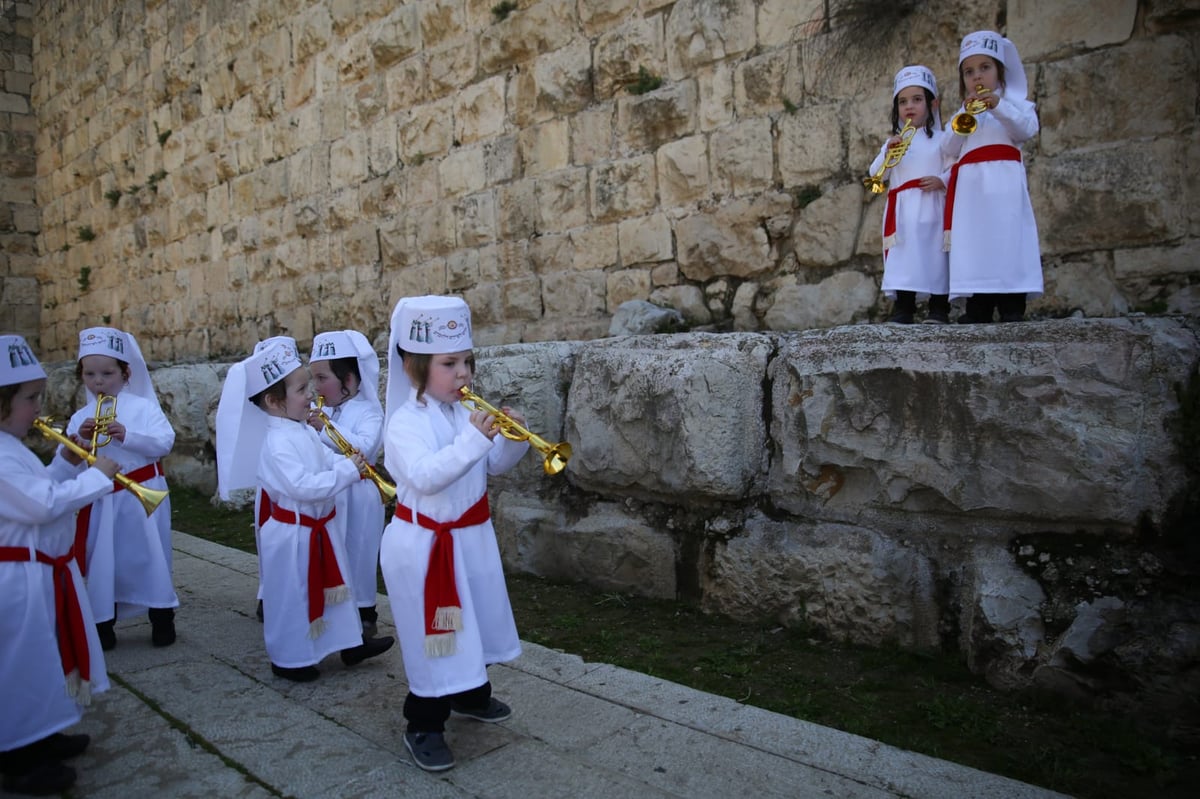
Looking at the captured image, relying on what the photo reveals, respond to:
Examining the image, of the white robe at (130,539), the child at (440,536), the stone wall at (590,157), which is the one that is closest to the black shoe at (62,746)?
the child at (440,536)

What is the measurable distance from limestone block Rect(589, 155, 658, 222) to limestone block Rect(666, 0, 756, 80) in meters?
0.60

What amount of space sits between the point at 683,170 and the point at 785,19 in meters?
1.02

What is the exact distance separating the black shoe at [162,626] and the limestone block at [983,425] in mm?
2859

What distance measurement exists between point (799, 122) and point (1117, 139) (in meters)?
1.60

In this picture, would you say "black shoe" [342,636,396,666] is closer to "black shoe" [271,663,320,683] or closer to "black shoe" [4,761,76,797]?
"black shoe" [271,663,320,683]

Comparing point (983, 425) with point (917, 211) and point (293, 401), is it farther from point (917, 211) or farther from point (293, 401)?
point (293, 401)

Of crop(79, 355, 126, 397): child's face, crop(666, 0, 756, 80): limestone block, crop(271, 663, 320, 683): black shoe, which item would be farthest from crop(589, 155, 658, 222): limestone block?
crop(271, 663, 320, 683): black shoe

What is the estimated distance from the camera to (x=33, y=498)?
113 inches

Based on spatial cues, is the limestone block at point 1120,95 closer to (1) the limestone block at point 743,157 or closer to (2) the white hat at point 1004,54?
(2) the white hat at point 1004,54

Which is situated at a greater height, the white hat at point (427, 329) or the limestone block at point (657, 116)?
the limestone block at point (657, 116)

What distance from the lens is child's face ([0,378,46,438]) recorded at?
306cm

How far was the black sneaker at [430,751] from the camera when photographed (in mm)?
2719

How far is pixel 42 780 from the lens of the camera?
2713 mm

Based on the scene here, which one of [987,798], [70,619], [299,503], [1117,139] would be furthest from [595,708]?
[1117,139]
